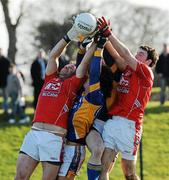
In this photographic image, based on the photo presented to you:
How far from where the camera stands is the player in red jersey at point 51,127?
8359 millimetres

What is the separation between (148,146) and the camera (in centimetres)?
1542

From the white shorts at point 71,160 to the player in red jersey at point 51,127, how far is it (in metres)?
0.08

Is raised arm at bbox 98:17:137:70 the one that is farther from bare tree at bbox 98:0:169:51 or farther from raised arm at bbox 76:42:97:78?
bare tree at bbox 98:0:169:51

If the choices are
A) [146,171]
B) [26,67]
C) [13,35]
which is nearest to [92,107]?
[146,171]

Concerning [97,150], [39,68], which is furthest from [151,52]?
[39,68]

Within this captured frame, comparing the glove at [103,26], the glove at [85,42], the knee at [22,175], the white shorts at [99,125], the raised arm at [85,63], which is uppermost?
the glove at [103,26]

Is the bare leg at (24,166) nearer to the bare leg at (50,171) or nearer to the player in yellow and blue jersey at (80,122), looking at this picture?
the bare leg at (50,171)

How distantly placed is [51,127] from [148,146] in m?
7.27

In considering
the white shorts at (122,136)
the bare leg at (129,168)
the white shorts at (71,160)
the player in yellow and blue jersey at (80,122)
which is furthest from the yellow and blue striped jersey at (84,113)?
the bare leg at (129,168)

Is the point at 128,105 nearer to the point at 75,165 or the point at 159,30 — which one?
the point at 75,165

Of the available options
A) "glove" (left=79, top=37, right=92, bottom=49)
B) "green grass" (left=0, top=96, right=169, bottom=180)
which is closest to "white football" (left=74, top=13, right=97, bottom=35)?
"glove" (left=79, top=37, right=92, bottom=49)

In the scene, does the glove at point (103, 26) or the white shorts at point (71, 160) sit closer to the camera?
the glove at point (103, 26)

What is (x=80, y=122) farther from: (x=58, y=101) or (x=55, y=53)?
(x=55, y=53)

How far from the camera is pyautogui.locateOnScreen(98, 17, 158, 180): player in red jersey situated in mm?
8609
